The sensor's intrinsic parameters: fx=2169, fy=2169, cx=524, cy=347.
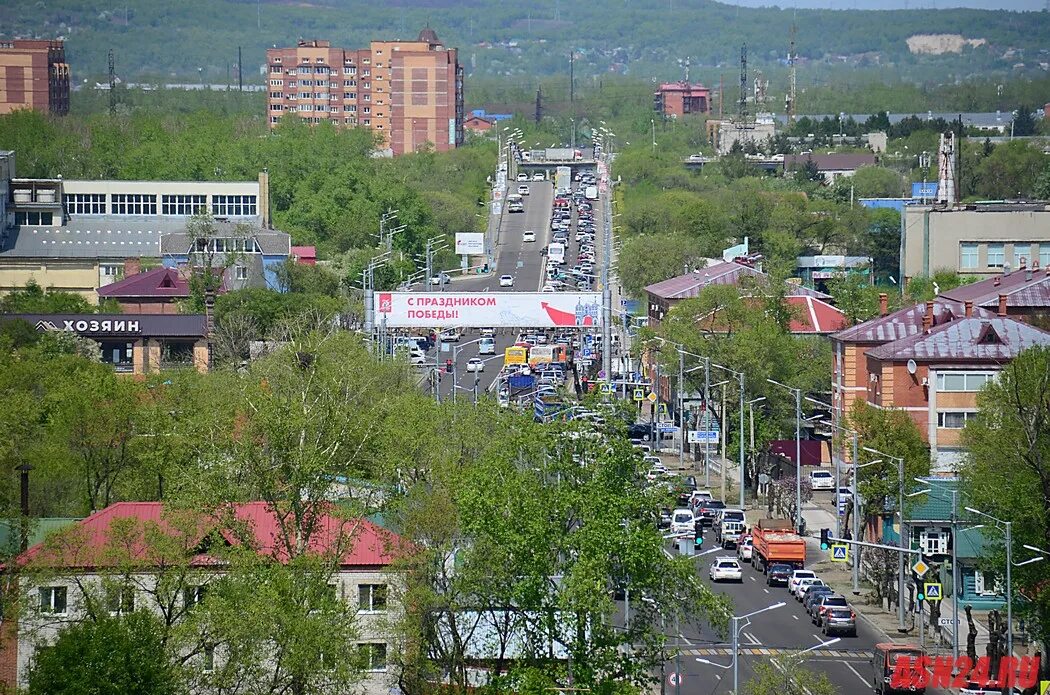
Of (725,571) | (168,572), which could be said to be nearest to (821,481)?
(725,571)

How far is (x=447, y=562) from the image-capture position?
145 feet

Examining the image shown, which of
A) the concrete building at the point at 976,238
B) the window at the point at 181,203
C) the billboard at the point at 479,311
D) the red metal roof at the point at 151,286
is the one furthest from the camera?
the window at the point at 181,203

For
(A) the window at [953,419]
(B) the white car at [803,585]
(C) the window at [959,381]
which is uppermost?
(C) the window at [959,381]

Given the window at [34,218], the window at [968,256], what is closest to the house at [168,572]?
the window at [968,256]

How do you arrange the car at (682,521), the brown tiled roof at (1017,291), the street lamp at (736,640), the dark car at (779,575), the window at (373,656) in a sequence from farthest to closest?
the brown tiled roof at (1017,291)
the car at (682,521)
the dark car at (779,575)
the street lamp at (736,640)
the window at (373,656)

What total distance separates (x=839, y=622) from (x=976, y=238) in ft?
224

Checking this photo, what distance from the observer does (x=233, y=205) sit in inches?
5950

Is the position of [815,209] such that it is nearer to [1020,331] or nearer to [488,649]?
[1020,331]

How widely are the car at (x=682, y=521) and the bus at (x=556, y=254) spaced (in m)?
84.8

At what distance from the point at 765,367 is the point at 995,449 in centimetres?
2840

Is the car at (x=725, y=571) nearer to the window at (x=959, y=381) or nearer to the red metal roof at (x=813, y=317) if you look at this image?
the window at (x=959, y=381)

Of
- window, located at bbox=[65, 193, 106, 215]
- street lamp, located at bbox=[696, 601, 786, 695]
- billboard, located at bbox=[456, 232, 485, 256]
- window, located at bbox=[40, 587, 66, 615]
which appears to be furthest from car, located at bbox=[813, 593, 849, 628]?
billboard, located at bbox=[456, 232, 485, 256]

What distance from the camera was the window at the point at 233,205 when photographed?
149625mm

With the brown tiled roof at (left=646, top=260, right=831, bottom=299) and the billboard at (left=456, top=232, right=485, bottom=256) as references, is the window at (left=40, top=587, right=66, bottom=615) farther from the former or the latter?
the billboard at (left=456, top=232, right=485, bottom=256)
